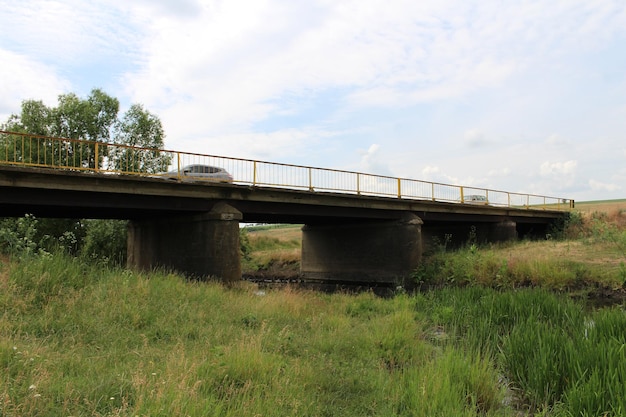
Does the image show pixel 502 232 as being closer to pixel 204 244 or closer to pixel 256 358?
pixel 204 244

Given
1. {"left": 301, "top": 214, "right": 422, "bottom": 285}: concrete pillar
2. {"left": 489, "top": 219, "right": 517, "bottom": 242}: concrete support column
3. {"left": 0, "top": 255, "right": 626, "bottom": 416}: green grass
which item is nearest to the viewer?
{"left": 0, "top": 255, "right": 626, "bottom": 416}: green grass

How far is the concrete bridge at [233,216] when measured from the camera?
1507 cm

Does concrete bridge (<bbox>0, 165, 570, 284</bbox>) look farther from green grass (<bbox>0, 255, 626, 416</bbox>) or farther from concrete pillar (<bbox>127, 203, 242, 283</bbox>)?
green grass (<bbox>0, 255, 626, 416</bbox>)

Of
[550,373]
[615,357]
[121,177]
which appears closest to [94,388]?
[550,373]

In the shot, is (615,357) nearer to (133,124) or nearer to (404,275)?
(404,275)

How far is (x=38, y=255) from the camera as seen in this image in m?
9.63

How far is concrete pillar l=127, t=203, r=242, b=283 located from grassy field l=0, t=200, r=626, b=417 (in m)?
6.01

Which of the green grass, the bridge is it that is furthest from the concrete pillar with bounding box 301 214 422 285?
the green grass

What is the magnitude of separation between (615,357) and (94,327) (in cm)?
763

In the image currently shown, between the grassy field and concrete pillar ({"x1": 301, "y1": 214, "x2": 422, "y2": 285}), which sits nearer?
the grassy field

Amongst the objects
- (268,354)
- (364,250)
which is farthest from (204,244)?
(364,250)

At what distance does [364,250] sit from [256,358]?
876 inches

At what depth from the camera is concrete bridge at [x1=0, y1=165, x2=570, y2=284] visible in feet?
49.4

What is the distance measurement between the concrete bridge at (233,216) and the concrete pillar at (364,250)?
0.06m
